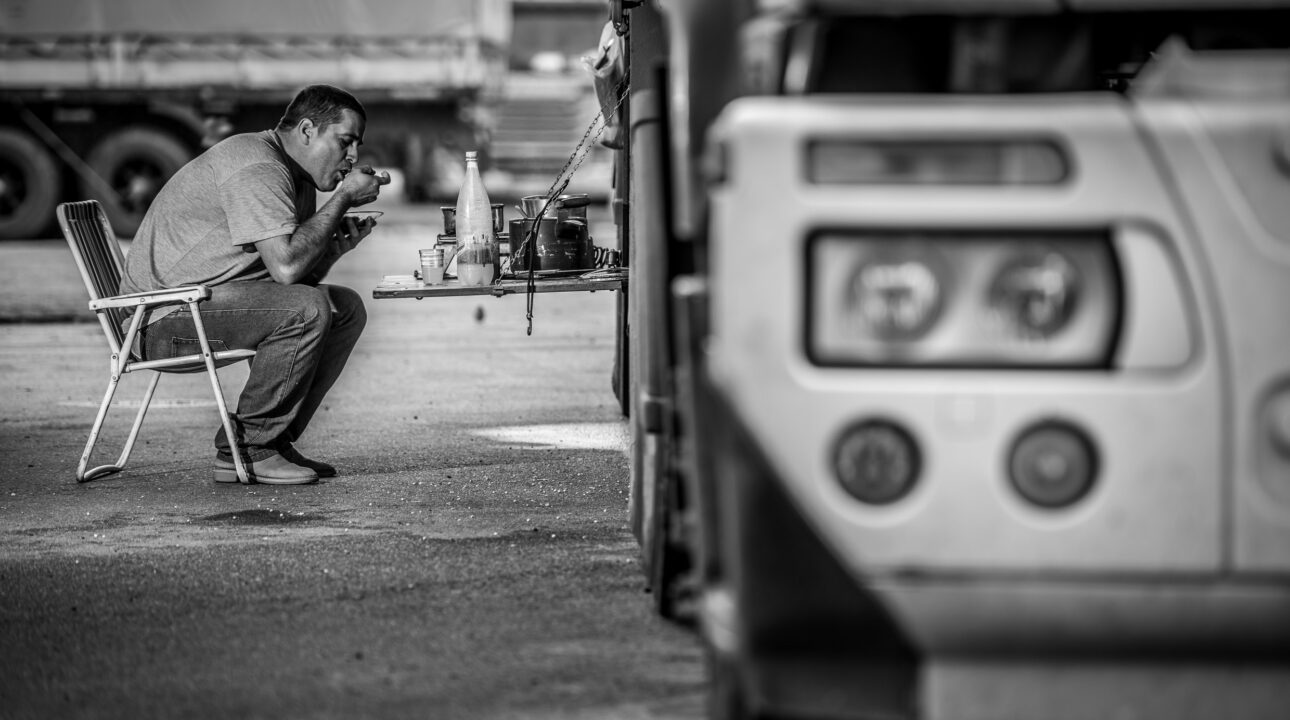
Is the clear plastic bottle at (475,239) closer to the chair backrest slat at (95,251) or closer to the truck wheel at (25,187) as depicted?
the chair backrest slat at (95,251)

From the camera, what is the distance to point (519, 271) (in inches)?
216

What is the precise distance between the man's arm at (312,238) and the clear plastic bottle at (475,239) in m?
0.49

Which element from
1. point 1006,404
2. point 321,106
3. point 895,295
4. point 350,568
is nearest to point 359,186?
point 321,106

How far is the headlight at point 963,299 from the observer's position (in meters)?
2.22

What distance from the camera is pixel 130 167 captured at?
1955 centimetres

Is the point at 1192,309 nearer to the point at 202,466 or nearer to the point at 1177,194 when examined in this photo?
the point at 1177,194

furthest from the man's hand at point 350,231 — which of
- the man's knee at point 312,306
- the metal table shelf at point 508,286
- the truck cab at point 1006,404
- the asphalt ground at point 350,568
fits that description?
the truck cab at point 1006,404

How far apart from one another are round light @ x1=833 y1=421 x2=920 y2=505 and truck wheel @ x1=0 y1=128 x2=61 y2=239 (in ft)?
60.2

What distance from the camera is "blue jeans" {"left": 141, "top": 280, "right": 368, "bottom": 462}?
5656 millimetres

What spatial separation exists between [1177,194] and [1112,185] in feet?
0.31

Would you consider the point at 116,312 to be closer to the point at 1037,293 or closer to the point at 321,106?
the point at 321,106

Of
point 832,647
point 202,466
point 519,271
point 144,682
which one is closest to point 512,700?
point 144,682

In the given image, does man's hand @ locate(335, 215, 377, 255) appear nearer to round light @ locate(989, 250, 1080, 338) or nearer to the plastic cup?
the plastic cup

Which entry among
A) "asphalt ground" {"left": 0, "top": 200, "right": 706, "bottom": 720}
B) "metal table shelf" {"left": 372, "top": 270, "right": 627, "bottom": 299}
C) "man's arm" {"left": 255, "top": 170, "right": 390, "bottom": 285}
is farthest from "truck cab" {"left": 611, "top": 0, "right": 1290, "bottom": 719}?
"man's arm" {"left": 255, "top": 170, "right": 390, "bottom": 285}
